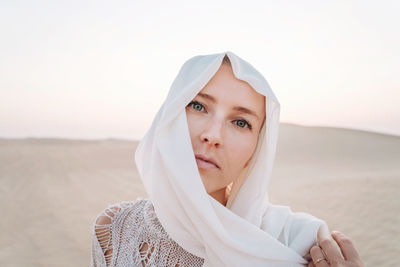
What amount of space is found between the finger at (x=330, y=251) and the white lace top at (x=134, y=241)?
682 millimetres

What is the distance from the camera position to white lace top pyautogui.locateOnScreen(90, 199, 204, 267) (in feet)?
5.98

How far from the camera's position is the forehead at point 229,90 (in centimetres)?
183

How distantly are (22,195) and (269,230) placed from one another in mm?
8829

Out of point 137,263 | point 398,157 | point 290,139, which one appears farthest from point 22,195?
point 290,139

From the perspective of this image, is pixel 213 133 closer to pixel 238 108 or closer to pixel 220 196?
pixel 238 108

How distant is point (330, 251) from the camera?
63.3 inches

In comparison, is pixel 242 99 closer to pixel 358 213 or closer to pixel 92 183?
pixel 358 213

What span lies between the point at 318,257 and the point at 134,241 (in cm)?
104

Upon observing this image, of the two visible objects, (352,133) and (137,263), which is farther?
(352,133)

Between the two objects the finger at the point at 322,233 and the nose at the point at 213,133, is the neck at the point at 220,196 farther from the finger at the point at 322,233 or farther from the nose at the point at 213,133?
the finger at the point at 322,233

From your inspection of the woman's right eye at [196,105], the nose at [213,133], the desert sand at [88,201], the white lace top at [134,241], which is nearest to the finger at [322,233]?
the white lace top at [134,241]

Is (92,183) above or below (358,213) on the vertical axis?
below

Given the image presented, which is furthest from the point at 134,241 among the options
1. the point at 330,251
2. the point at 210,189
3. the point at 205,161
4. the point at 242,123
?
the point at 330,251

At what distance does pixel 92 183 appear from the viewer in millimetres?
11531
